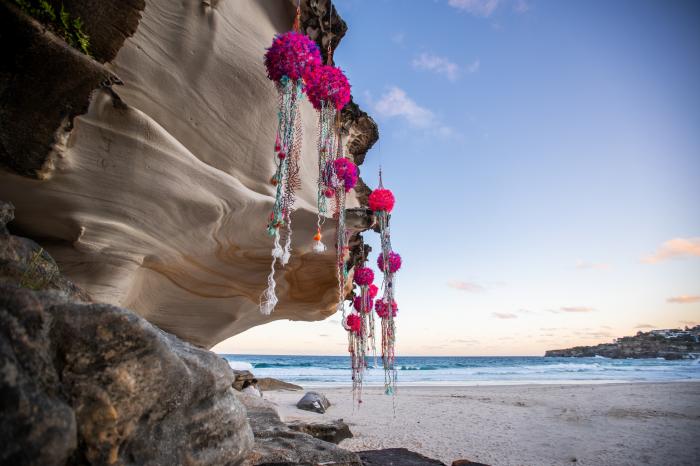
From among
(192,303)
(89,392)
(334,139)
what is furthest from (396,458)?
(334,139)

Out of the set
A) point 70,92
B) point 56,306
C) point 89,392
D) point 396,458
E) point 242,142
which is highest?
point 242,142

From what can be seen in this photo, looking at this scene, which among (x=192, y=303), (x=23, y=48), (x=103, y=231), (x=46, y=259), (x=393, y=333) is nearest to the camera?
(x=23, y=48)

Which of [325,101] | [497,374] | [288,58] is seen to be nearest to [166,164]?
[288,58]

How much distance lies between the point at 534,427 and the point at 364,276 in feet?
15.7

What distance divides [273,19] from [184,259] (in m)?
2.88

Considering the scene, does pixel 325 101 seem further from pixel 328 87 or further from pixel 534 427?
pixel 534 427

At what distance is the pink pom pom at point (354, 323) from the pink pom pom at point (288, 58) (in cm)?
422

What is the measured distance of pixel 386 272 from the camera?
6.46 meters

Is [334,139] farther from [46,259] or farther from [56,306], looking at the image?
[56,306]

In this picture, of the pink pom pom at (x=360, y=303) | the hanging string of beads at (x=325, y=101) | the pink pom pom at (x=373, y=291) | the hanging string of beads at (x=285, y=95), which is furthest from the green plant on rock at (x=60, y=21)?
the pink pom pom at (x=360, y=303)

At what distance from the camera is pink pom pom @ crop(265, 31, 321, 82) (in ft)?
11.9

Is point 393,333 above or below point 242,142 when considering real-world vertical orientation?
below

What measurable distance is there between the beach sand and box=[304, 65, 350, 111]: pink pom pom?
4928 mm

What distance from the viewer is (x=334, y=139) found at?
5797 mm
